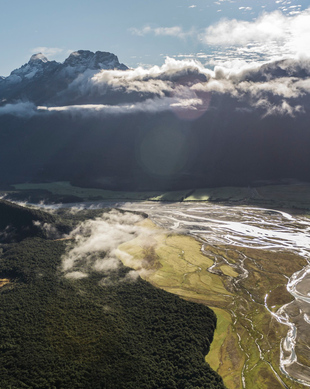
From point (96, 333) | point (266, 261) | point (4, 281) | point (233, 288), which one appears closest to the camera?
point (96, 333)

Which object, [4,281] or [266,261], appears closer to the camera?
[4,281]

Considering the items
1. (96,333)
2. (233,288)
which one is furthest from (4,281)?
(233,288)

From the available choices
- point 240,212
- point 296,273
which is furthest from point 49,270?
point 240,212

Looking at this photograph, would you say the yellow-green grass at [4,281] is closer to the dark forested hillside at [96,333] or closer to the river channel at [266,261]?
the dark forested hillside at [96,333]

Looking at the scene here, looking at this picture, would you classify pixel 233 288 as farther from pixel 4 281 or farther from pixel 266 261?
pixel 4 281

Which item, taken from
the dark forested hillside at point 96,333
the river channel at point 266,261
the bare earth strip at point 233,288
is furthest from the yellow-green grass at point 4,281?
the river channel at point 266,261

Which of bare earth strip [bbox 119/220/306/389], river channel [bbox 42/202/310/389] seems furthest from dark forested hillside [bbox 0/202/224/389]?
river channel [bbox 42/202/310/389]
